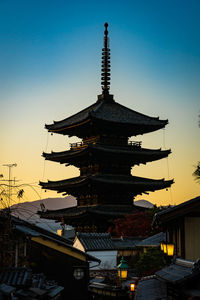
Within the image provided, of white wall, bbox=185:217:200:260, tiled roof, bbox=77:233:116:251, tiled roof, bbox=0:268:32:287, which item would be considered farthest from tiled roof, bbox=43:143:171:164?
tiled roof, bbox=0:268:32:287

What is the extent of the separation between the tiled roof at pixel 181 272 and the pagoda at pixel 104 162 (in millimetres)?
29593

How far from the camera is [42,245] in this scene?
18.3 meters

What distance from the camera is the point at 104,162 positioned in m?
47.3

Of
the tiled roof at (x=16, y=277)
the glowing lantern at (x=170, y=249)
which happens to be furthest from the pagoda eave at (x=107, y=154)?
the tiled roof at (x=16, y=277)

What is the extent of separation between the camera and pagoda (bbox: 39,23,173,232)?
45531 mm

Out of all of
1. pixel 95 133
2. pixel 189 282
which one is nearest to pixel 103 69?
pixel 95 133

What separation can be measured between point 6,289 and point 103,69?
44.5 metres

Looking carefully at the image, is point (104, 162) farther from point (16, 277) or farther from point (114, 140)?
point (16, 277)

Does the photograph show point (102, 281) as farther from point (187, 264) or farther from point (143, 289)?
point (187, 264)

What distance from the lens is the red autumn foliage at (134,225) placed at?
43.2 m

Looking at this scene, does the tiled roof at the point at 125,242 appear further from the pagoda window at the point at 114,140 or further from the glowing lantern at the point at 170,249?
the glowing lantern at the point at 170,249

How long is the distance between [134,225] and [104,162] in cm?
693

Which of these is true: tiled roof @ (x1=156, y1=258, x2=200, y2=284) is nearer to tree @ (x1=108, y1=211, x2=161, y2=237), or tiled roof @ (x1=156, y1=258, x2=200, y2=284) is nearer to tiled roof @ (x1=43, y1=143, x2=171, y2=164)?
tree @ (x1=108, y1=211, x2=161, y2=237)

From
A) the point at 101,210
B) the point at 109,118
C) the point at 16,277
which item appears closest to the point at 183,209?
the point at 16,277
